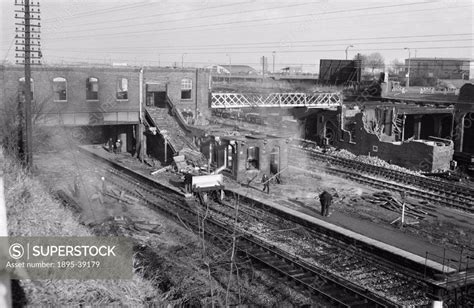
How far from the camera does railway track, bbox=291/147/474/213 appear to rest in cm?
2461

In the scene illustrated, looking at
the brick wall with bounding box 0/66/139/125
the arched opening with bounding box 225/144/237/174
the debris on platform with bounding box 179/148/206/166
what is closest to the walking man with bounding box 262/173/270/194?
the arched opening with bounding box 225/144/237/174

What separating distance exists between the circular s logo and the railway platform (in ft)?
33.5

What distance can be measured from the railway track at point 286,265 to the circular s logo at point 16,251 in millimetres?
4171

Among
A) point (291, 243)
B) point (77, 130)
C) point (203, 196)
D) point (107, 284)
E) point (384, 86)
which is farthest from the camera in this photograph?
point (384, 86)

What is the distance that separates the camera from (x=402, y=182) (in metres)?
28.5

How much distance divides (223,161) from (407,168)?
1206 cm

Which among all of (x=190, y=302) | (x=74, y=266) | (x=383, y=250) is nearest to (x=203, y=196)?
(x=383, y=250)

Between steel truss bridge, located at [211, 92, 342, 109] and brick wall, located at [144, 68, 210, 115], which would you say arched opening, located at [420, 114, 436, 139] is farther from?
brick wall, located at [144, 68, 210, 115]

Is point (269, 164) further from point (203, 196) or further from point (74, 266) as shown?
point (74, 266)

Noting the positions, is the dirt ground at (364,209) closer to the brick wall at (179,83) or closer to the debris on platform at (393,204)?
the debris on platform at (393,204)

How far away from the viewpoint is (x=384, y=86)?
51906 mm

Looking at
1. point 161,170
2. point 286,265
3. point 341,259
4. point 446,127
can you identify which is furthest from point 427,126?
point 286,265

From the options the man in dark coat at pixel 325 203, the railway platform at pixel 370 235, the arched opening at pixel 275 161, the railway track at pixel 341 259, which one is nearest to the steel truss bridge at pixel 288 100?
the arched opening at pixel 275 161

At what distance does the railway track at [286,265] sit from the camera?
44.7 ft
